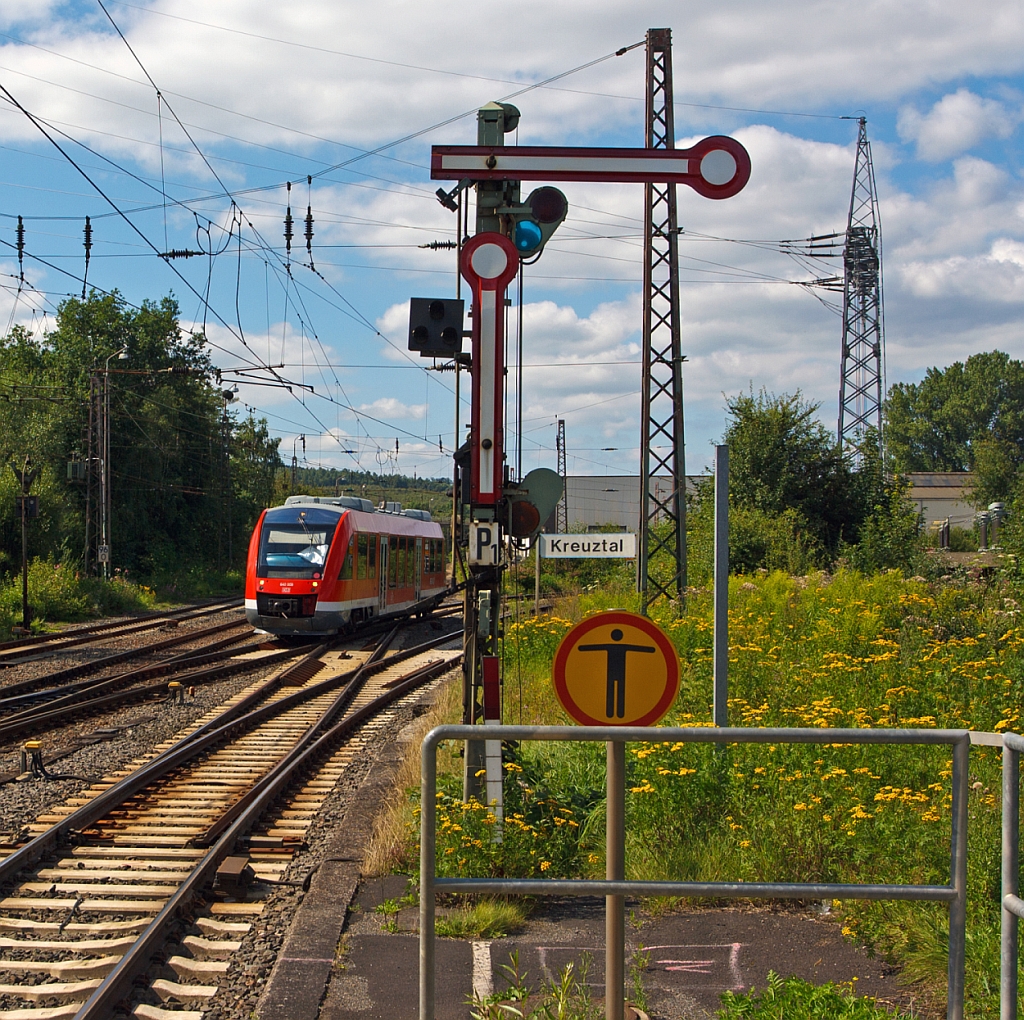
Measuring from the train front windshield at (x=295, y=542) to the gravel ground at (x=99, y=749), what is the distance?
4.93m

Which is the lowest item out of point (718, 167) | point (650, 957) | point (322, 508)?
point (650, 957)

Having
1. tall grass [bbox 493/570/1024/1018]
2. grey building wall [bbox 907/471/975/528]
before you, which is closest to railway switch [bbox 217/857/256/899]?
tall grass [bbox 493/570/1024/1018]

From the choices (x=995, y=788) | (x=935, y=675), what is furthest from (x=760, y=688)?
(x=995, y=788)

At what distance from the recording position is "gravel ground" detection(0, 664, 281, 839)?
360 inches

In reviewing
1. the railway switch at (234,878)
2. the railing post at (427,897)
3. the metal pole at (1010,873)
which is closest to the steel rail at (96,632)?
the railway switch at (234,878)

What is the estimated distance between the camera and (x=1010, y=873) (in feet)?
12.0

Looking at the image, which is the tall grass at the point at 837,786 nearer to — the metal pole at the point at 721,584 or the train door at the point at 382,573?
the metal pole at the point at 721,584

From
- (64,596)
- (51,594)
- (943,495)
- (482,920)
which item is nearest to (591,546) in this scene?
(482,920)

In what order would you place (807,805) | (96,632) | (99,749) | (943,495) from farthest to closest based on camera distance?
(943,495) < (96,632) < (99,749) < (807,805)

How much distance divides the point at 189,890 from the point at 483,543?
2.83 meters

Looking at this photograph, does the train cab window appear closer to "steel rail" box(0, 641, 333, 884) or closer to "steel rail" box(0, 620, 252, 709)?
"steel rail" box(0, 620, 252, 709)

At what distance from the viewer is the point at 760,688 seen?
10.4m

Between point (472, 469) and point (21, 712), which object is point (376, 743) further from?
point (472, 469)

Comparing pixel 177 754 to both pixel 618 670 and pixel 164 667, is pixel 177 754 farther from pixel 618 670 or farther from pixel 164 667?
pixel 164 667
